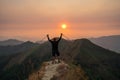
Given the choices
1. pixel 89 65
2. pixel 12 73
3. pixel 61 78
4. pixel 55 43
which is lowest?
pixel 12 73

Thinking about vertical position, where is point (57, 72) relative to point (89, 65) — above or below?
above

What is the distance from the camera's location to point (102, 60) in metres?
188

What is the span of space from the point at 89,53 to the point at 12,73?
69862 millimetres

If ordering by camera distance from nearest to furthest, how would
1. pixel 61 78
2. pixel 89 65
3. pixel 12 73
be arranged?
pixel 61 78 < pixel 89 65 < pixel 12 73

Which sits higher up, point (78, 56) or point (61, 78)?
point (61, 78)

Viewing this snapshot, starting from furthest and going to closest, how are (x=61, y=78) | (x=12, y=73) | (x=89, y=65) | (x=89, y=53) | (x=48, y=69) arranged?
(x=12, y=73)
(x=89, y=53)
(x=89, y=65)
(x=48, y=69)
(x=61, y=78)

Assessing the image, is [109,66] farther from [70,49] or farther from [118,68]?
[70,49]

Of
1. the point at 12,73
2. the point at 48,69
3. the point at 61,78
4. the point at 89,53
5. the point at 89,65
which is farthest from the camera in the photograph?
the point at 12,73

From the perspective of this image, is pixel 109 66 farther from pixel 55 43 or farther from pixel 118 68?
pixel 55 43

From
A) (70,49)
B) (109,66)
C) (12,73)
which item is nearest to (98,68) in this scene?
(109,66)

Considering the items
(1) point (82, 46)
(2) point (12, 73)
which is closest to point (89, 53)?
(1) point (82, 46)

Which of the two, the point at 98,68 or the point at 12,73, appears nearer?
the point at 98,68

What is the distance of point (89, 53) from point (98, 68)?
19.1 metres

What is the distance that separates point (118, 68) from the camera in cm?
19600
